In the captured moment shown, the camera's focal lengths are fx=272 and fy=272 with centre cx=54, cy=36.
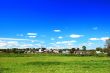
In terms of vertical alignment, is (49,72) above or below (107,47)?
below

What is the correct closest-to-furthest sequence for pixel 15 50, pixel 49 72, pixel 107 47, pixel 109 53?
1. pixel 49 72
2. pixel 109 53
3. pixel 107 47
4. pixel 15 50

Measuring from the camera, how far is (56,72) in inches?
1073

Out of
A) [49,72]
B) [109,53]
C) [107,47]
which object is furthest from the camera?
[107,47]

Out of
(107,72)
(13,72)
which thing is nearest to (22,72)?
(13,72)

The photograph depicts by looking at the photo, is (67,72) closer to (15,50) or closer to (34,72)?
(34,72)

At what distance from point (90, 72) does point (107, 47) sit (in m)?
85.4

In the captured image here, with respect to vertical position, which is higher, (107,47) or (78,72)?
(107,47)

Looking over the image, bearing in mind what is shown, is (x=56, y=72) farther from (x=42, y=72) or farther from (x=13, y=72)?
(x=13, y=72)

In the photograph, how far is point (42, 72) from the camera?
27344mm

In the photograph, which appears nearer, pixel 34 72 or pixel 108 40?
pixel 34 72

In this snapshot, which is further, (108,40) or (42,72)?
(108,40)

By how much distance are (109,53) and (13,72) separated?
78.8m

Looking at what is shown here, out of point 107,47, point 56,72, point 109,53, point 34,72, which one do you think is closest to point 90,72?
point 56,72

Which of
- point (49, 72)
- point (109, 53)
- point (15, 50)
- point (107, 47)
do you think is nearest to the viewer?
point (49, 72)
